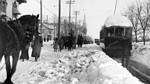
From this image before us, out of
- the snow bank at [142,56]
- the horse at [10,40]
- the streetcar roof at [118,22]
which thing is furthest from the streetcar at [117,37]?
the horse at [10,40]

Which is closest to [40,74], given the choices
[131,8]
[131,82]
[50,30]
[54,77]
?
[54,77]

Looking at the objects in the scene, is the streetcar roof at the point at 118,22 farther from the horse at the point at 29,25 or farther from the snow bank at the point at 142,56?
the horse at the point at 29,25

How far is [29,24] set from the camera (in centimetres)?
909

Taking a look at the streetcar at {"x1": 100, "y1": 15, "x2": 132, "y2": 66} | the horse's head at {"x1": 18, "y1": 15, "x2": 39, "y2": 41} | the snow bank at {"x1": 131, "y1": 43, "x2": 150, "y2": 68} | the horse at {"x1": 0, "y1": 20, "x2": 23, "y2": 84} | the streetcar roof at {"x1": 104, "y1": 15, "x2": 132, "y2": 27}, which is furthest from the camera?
the streetcar roof at {"x1": 104, "y1": 15, "x2": 132, "y2": 27}

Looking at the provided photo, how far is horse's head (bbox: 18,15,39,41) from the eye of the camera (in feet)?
29.2

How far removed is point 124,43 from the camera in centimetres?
2559

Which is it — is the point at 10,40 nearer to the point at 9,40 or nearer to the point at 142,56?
the point at 9,40

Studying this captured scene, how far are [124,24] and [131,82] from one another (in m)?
20.5

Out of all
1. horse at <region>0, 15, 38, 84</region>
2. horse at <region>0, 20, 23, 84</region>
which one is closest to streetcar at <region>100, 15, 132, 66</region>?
horse at <region>0, 15, 38, 84</region>

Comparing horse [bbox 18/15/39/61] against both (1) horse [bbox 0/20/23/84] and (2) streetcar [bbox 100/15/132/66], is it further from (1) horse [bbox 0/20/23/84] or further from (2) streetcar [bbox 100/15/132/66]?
(2) streetcar [bbox 100/15/132/66]

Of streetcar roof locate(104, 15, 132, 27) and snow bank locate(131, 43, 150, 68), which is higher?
streetcar roof locate(104, 15, 132, 27)

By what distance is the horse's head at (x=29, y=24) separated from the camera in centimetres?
891

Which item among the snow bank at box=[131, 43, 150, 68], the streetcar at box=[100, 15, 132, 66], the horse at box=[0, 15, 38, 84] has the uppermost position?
the horse at box=[0, 15, 38, 84]

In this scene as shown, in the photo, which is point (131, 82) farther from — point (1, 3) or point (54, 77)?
point (1, 3)
